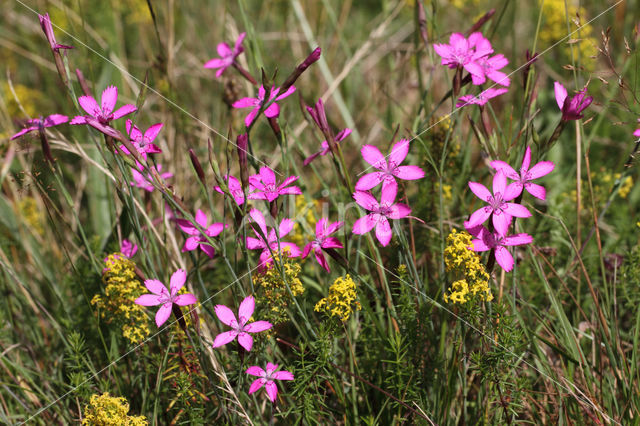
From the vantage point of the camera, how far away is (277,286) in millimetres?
1391

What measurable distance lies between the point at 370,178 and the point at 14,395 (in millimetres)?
1220

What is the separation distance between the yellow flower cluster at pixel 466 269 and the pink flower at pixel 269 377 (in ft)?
1.37

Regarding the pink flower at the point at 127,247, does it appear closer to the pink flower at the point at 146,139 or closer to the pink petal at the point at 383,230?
the pink flower at the point at 146,139

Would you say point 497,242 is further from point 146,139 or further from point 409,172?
point 146,139

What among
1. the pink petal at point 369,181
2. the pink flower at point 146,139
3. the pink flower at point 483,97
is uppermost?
the pink flower at point 146,139

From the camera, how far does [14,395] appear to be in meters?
1.66

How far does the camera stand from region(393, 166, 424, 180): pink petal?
1.33 meters

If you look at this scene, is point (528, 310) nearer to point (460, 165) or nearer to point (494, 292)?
point (494, 292)

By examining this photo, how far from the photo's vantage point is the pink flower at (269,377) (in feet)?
4.36

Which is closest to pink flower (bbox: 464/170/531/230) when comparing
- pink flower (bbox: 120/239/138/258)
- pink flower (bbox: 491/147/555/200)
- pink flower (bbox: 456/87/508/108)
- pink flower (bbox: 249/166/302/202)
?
pink flower (bbox: 491/147/555/200)

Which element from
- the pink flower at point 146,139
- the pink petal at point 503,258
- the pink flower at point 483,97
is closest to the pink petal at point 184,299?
→ the pink flower at point 146,139

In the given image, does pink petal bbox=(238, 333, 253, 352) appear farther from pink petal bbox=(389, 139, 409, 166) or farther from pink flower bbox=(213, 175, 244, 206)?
pink petal bbox=(389, 139, 409, 166)

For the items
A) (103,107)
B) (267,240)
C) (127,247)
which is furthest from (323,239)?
(127,247)

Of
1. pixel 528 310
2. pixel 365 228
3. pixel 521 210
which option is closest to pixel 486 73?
pixel 521 210
